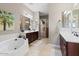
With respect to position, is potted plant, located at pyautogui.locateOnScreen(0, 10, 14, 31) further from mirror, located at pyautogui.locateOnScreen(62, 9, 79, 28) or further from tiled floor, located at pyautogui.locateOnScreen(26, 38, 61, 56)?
mirror, located at pyautogui.locateOnScreen(62, 9, 79, 28)

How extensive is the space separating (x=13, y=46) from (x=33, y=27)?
2.11 feet

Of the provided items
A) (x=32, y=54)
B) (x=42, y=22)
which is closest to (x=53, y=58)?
(x=32, y=54)

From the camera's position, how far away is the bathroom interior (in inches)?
112

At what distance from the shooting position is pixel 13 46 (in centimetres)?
283

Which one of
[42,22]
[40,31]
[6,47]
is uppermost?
[42,22]

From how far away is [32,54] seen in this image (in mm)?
2594

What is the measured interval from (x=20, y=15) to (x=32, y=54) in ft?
3.86

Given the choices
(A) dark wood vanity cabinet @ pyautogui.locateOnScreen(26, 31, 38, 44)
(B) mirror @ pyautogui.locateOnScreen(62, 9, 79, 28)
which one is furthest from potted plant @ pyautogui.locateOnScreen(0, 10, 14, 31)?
(B) mirror @ pyautogui.locateOnScreen(62, 9, 79, 28)

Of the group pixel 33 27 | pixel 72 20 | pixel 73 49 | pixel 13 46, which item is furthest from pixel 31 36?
pixel 73 49

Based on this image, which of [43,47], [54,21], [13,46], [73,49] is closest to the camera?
[73,49]

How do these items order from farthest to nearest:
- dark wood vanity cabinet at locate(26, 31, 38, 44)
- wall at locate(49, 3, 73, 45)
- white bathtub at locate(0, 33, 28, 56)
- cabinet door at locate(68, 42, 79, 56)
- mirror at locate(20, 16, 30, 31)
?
wall at locate(49, 3, 73, 45), dark wood vanity cabinet at locate(26, 31, 38, 44), mirror at locate(20, 16, 30, 31), white bathtub at locate(0, 33, 28, 56), cabinet door at locate(68, 42, 79, 56)

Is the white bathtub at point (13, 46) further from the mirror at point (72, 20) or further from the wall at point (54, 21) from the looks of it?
the mirror at point (72, 20)

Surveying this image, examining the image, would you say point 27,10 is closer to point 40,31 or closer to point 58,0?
point 40,31

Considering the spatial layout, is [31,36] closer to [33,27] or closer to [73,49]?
[33,27]
